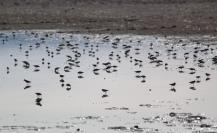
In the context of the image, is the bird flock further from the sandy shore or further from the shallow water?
the sandy shore

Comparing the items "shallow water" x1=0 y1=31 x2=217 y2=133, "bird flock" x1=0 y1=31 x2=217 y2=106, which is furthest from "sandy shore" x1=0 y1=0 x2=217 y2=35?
"shallow water" x1=0 y1=31 x2=217 y2=133

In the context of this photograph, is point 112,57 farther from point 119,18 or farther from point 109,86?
point 119,18

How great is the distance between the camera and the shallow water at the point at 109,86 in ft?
62.3

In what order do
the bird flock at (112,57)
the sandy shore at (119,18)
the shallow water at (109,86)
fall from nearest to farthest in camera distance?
the shallow water at (109,86) → the bird flock at (112,57) → the sandy shore at (119,18)

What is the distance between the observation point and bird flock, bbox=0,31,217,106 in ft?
90.3

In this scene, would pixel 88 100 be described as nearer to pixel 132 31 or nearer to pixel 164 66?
pixel 164 66

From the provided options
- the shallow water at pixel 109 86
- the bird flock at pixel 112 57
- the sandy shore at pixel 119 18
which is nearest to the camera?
the shallow water at pixel 109 86

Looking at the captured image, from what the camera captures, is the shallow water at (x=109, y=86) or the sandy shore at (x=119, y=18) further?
the sandy shore at (x=119, y=18)

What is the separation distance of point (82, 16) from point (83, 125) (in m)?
40.3

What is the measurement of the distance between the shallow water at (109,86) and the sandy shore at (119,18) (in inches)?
274

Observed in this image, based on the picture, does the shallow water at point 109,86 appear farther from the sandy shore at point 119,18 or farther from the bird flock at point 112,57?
the sandy shore at point 119,18

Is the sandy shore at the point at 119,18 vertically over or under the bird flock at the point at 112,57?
over

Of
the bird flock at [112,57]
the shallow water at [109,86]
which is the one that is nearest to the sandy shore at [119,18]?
the bird flock at [112,57]

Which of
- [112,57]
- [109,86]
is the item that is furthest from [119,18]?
[109,86]
